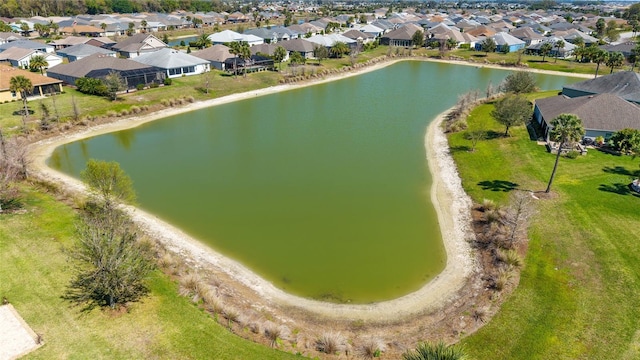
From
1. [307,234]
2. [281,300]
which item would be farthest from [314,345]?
[307,234]

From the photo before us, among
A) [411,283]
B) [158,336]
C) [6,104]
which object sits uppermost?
[6,104]

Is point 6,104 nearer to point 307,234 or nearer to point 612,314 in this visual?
point 307,234

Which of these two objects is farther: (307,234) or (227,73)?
(227,73)

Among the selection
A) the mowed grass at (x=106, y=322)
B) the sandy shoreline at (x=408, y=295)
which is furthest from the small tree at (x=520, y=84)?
the mowed grass at (x=106, y=322)

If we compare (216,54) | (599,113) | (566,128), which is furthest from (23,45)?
(599,113)

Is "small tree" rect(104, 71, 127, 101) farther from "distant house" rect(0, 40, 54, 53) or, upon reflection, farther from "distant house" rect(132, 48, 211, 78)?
"distant house" rect(0, 40, 54, 53)

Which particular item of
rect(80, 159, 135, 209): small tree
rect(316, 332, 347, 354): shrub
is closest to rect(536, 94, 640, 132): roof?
rect(316, 332, 347, 354): shrub

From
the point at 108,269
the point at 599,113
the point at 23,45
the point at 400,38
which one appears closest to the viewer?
the point at 108,269

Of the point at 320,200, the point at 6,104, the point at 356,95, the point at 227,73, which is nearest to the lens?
the point at 320,200

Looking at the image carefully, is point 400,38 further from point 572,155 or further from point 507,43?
point 572,155
